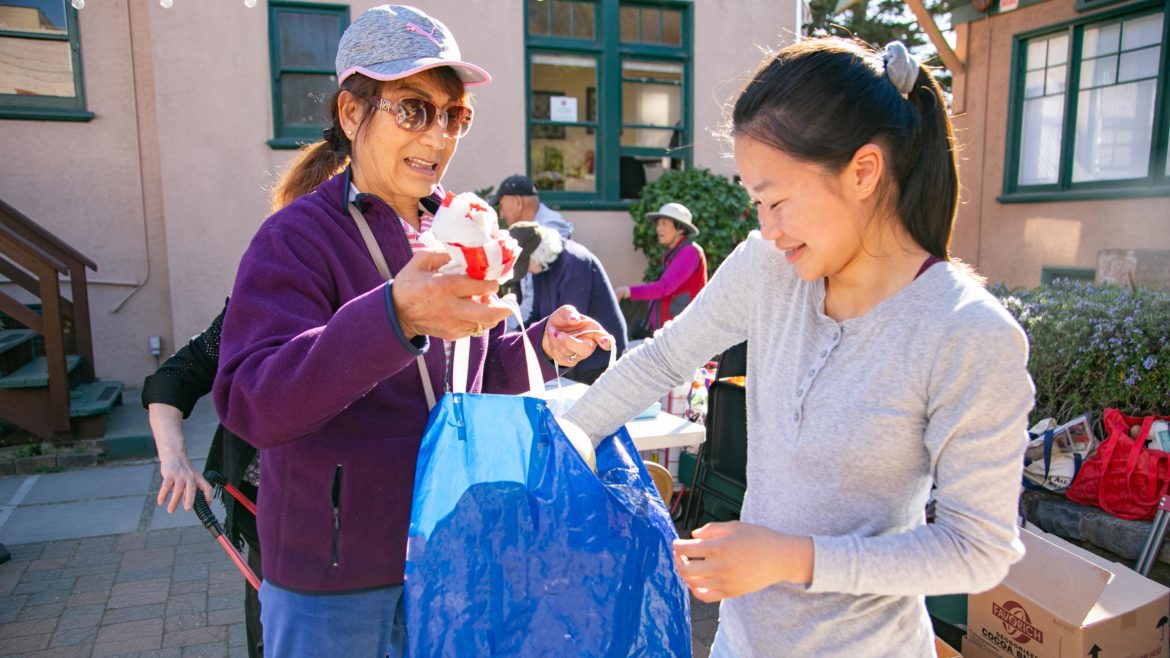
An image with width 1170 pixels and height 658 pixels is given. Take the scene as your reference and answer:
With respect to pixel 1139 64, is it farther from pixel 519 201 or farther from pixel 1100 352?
pixel 519 201

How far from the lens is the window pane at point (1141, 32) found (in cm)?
713

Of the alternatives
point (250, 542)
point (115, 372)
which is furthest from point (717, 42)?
point (250, 542)

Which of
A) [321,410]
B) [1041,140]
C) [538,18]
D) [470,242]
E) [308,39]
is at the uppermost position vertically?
[538,18]

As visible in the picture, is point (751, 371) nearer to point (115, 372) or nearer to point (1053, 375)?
point (1053, 375)

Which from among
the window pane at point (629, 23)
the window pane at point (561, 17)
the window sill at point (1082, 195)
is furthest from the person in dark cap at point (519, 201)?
the window sill at point (1082, 195)

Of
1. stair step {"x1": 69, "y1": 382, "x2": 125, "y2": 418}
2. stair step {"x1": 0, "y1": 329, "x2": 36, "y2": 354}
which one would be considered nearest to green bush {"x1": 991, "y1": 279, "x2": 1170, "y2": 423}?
stair step {"x1": 69, "y1": 382, "x2": 125, "y2": 418}

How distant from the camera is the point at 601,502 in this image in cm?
129

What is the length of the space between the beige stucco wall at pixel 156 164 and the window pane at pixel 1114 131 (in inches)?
263

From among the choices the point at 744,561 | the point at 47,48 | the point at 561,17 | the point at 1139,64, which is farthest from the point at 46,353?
the point at 1139,64

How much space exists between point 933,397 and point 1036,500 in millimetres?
2965

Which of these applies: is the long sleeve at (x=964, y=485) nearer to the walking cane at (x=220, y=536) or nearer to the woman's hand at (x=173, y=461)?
the woman's hand at (x=173, y=461)

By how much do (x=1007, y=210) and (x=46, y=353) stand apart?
30.8 feet

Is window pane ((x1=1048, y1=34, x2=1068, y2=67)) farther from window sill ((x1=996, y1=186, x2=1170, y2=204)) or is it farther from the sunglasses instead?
the sunglasses

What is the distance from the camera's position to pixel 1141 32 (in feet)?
23.8
